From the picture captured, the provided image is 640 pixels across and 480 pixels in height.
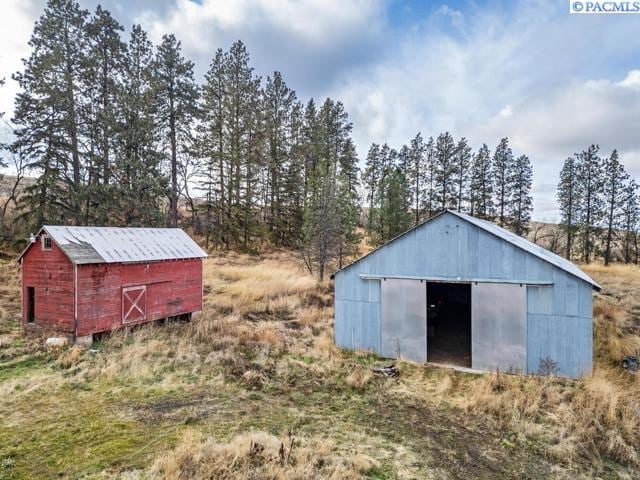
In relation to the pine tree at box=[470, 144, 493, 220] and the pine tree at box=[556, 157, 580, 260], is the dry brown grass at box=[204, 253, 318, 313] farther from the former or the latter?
the pine tree at box=[556, 157, 580, 260]

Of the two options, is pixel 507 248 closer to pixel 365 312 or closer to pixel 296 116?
pixel 365 312

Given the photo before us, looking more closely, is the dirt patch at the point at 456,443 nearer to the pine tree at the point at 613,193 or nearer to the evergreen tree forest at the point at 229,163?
the evergreen tree forest at the point at 229,163

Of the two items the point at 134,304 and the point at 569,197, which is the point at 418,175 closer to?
the point at 569,197

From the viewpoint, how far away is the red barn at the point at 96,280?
11969mm

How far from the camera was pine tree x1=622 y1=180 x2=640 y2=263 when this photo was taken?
120ft

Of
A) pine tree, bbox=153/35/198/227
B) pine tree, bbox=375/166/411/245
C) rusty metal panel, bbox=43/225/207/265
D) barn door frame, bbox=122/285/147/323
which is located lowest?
barn door frame, bbox=122/285/147/323

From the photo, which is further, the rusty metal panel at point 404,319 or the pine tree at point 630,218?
the pine tree at point 630,218

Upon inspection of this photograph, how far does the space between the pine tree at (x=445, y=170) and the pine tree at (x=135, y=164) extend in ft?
100

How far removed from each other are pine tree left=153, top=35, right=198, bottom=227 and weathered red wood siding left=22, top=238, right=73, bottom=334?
532 inches

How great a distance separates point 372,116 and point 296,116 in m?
9.22

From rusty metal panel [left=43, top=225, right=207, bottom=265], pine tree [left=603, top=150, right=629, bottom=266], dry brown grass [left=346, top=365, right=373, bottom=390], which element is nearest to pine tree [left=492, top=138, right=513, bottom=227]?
pine tree [left=603, top=150, right=629, bottom=266]

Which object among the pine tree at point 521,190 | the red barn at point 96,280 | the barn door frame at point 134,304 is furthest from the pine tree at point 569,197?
the barn door frame at point 134,304

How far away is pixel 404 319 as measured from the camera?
1112cm

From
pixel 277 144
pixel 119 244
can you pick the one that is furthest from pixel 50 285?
pixel 277 144
